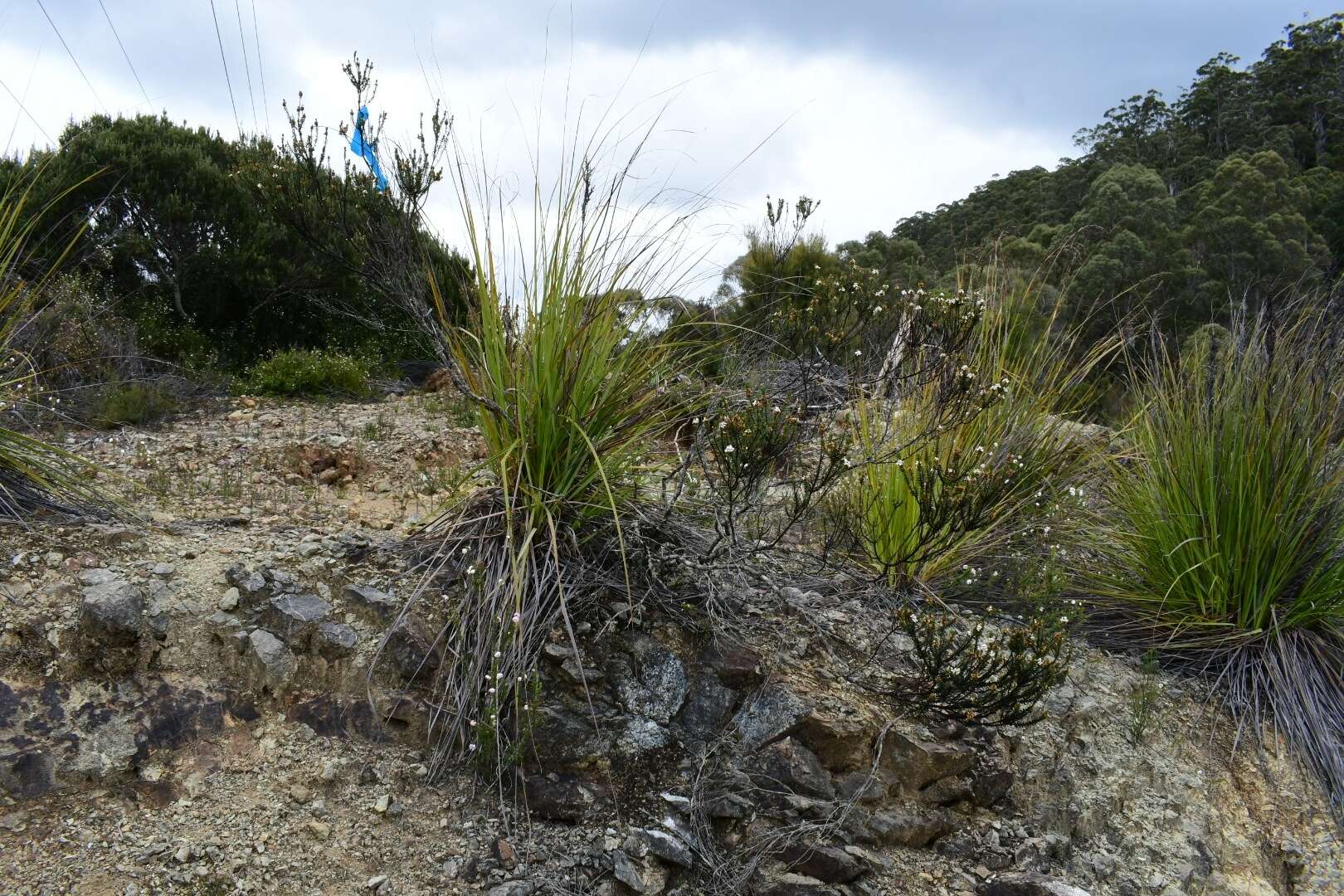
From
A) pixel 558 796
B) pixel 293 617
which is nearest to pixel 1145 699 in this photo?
pixel 558 796

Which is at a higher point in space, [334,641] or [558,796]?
[334,641]

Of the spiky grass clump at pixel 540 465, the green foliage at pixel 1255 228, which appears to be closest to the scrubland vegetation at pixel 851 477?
the spiky grass clump at pixel 540 465

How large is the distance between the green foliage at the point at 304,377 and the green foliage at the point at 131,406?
3.40 ft

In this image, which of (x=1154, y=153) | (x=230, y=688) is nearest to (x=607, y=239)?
(x=230, y=688)

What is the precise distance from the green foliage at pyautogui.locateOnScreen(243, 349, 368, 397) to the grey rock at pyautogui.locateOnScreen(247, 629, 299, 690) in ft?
14.5

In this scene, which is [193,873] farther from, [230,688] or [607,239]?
[607,239]

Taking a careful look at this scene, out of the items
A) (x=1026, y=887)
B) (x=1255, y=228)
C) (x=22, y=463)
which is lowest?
(x=1026, y=887)

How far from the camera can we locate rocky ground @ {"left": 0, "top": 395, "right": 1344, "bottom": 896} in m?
2.69

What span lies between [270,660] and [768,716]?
5.51ft

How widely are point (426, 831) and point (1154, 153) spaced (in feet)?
84.3

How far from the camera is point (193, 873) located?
100 inches

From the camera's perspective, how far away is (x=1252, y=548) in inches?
158

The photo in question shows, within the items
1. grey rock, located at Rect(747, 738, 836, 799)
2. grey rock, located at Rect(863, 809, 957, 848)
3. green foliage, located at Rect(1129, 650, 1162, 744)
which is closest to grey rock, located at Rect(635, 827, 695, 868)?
grey rock, located at Rect(747, 738, 836, 799)

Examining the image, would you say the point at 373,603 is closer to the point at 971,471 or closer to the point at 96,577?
the point at 96,577
